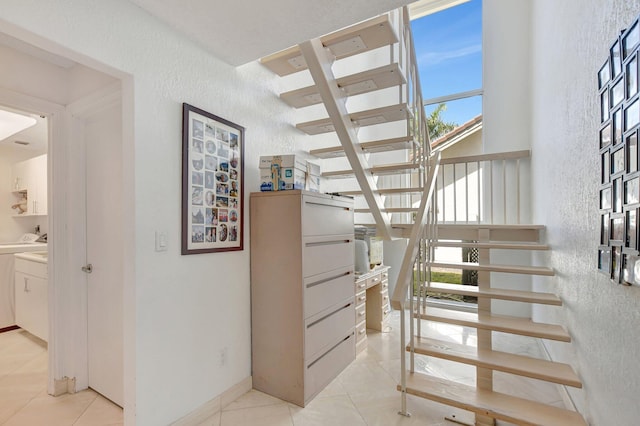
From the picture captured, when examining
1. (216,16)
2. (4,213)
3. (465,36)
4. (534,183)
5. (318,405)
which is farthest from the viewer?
(465,36)

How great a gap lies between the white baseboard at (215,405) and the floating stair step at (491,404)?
1.12 m

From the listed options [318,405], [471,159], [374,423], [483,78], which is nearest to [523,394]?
[374,423]

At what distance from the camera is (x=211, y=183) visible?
6.67ft

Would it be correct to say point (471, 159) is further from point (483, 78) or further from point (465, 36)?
point (465, 36)

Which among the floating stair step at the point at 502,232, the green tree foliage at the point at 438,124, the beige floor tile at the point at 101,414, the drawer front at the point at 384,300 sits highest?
the green tree foliage at the point at 438,124

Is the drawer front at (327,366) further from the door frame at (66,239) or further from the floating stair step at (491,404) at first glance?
the door frame at (66,239)

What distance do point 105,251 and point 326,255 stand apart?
61.7 inches

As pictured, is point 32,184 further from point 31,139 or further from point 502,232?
point 502,232

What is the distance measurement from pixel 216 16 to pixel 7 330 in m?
4.11

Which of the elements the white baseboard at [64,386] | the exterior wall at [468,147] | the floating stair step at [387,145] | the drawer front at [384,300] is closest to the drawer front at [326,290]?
the drawer front at [384,300]

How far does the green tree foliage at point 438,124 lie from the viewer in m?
4.68

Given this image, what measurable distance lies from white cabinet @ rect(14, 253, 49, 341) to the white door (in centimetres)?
118

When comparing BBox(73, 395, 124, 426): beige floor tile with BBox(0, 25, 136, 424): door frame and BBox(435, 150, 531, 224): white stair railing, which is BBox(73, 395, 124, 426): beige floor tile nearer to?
BBox(0, 25, 136, 424): door frame

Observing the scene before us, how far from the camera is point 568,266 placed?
1.97 metres
